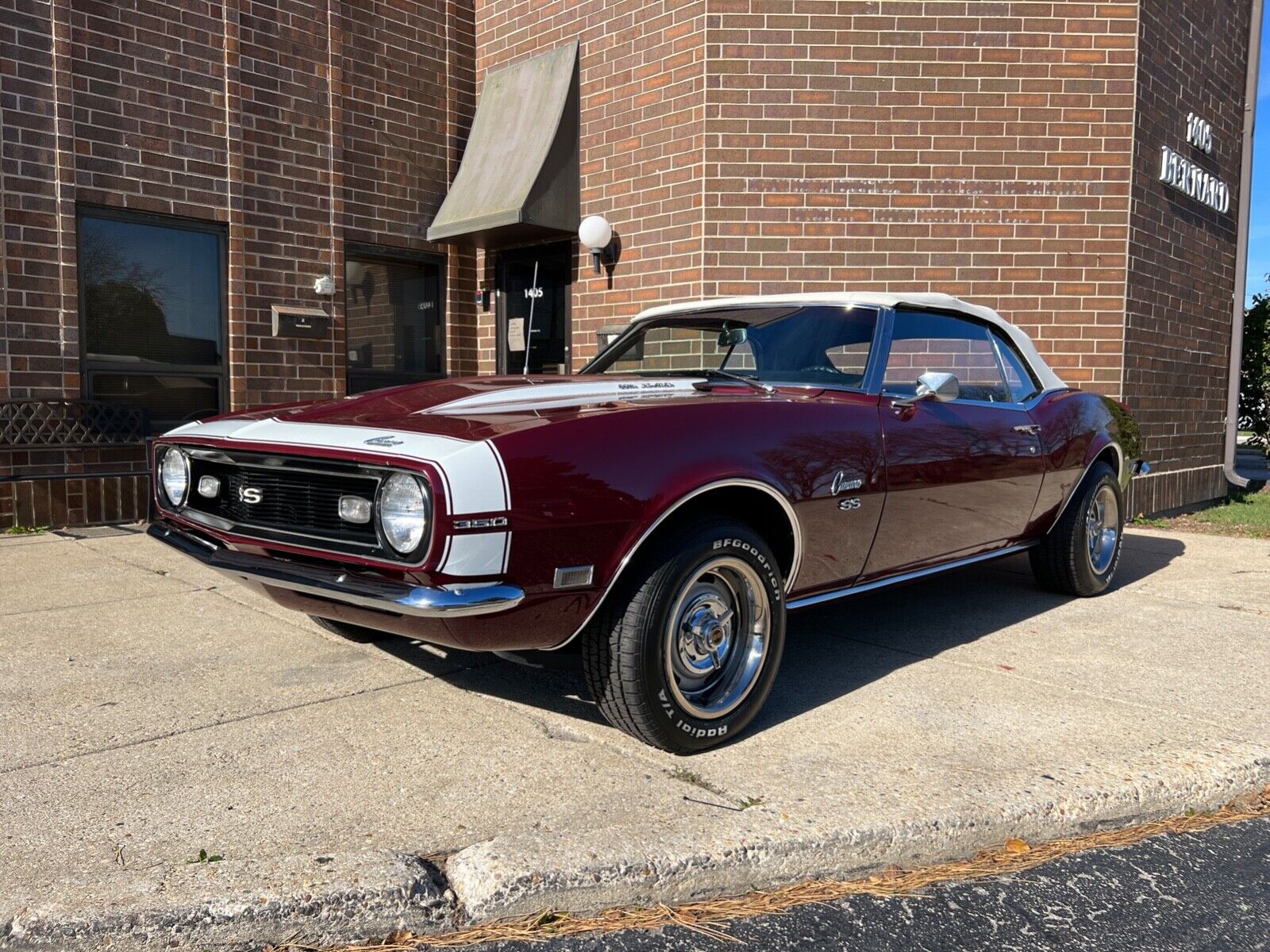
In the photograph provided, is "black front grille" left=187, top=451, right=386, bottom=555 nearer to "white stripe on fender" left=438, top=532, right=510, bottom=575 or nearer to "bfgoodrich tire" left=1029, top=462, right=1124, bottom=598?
"white stripe on fender" left=438, top=532, right=510, bottom=575

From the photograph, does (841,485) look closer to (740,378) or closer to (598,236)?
(740,378)

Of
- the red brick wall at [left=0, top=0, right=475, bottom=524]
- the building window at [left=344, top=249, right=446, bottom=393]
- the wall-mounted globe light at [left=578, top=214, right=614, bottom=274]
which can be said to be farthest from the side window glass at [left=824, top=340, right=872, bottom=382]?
the building window at [left=344, top=249, right=446, bottom=393]

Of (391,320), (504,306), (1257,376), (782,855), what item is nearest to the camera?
(782,855)

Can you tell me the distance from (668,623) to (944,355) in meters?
2.39

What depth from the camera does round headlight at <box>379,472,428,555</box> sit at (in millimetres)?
2609

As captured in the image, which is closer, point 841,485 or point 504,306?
point 841,485

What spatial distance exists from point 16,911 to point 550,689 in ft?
6.26

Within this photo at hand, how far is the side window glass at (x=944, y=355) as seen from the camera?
4.07m

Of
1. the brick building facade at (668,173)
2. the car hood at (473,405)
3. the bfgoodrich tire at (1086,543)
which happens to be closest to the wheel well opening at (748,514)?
the car hood at (473,405)

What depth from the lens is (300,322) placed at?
8.84 m

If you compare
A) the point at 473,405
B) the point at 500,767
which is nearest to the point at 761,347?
the point at 473,405

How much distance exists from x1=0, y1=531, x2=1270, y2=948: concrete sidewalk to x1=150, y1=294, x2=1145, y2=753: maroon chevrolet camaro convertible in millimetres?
357

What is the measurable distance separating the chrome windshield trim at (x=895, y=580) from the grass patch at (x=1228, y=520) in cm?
462

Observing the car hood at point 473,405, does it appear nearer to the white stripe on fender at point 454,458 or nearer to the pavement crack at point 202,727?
the white stripe on fender at point 454,458
